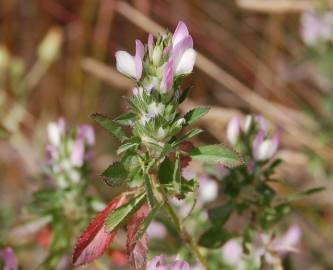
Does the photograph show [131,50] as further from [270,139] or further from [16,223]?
[270,139]

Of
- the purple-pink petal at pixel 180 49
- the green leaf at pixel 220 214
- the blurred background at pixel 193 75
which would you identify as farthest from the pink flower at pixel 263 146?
the blurred background at pixel 193 75

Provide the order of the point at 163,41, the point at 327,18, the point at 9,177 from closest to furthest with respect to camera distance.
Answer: the point at 163,41
the point at 327,18
the point at 9,177

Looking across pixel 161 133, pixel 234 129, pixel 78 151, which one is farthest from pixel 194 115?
pixel 78 151

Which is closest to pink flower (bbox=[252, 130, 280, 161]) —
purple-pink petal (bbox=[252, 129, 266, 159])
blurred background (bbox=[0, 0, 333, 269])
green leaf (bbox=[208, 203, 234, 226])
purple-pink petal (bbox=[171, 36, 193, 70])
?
purple-pink petal (bbox=[252, 129, 266, 159])

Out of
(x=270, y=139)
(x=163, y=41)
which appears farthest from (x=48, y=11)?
(x=163, y=41)

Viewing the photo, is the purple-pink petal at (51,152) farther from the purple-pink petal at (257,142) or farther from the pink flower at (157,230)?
the purple-pink petal at (257,142)

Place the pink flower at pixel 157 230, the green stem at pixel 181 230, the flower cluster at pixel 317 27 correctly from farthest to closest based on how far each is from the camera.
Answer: the flower cluster at pixel 317 27 → the pink flower at pixel 157 230 → the green stem at pixel 181 230

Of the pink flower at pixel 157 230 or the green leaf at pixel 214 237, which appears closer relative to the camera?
the green leaf at pixel 214 237
